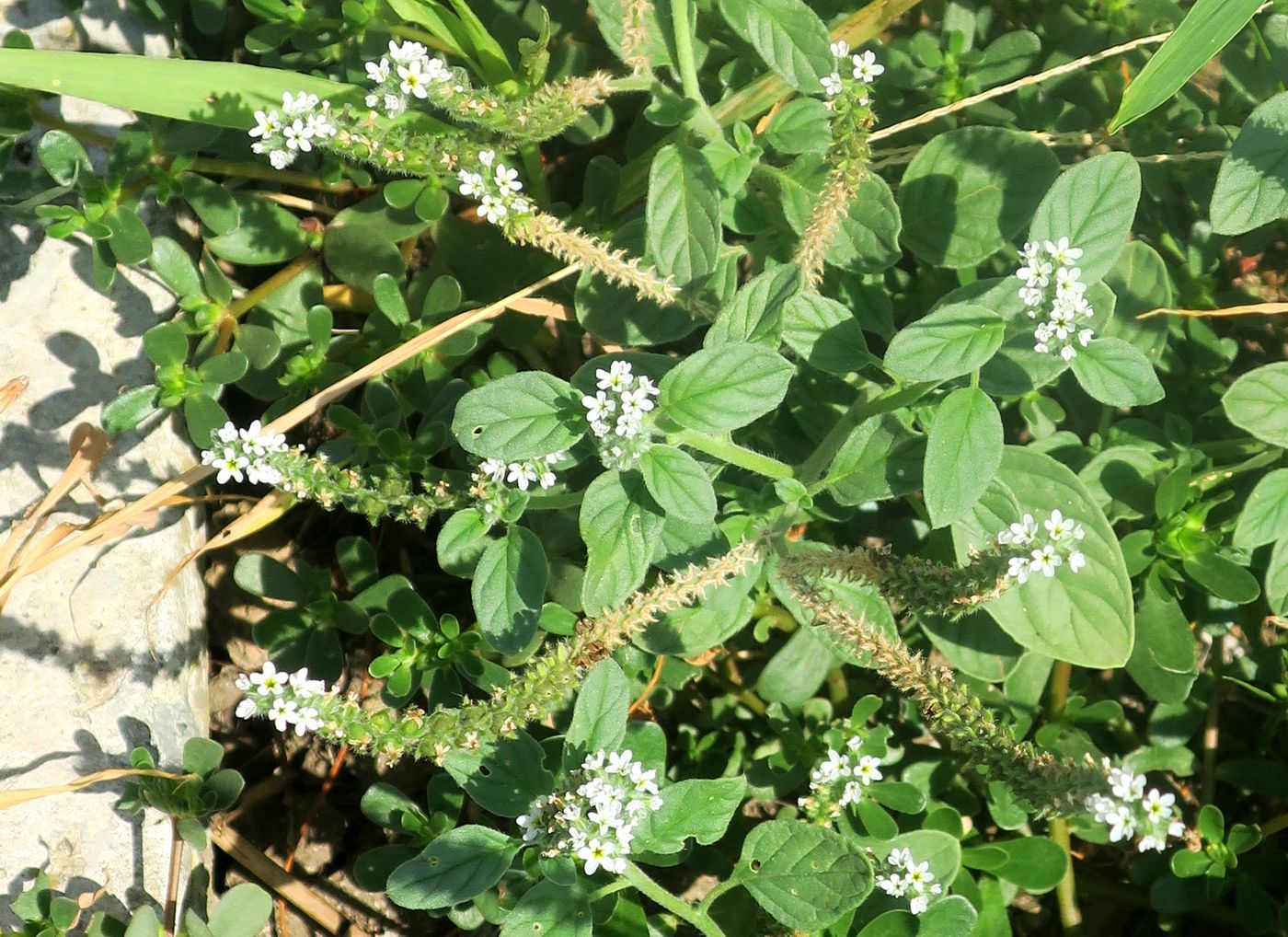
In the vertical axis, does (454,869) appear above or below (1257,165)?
below

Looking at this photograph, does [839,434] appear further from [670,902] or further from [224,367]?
[224,367]

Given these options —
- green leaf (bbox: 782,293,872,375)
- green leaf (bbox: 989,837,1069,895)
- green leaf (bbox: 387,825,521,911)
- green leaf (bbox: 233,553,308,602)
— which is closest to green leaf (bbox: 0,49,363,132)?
green leaf (bbox: 233,553,308,602)

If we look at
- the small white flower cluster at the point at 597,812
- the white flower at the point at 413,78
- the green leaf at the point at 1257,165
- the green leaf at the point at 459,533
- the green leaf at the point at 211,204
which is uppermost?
the white flower at the point at 413,78

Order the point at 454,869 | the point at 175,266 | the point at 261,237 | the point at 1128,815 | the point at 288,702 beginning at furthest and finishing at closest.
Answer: the point at 261,237 → the point at 175,266 → the point at 454,869 → the point at 288,702 → the point at 1128,815

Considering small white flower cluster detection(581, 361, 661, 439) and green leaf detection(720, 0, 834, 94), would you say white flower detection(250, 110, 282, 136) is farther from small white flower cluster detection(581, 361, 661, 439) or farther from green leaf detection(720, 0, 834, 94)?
green leaf detection(720, 0, 834, 94)

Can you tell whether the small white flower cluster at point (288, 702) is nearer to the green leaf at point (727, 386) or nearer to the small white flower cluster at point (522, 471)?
the small white flower cluster at point (522, 471)

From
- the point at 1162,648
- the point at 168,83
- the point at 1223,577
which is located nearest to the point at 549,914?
the point at 1162,648

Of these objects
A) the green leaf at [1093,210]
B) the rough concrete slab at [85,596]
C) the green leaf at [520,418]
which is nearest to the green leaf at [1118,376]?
the green leaf at [1093,210]
